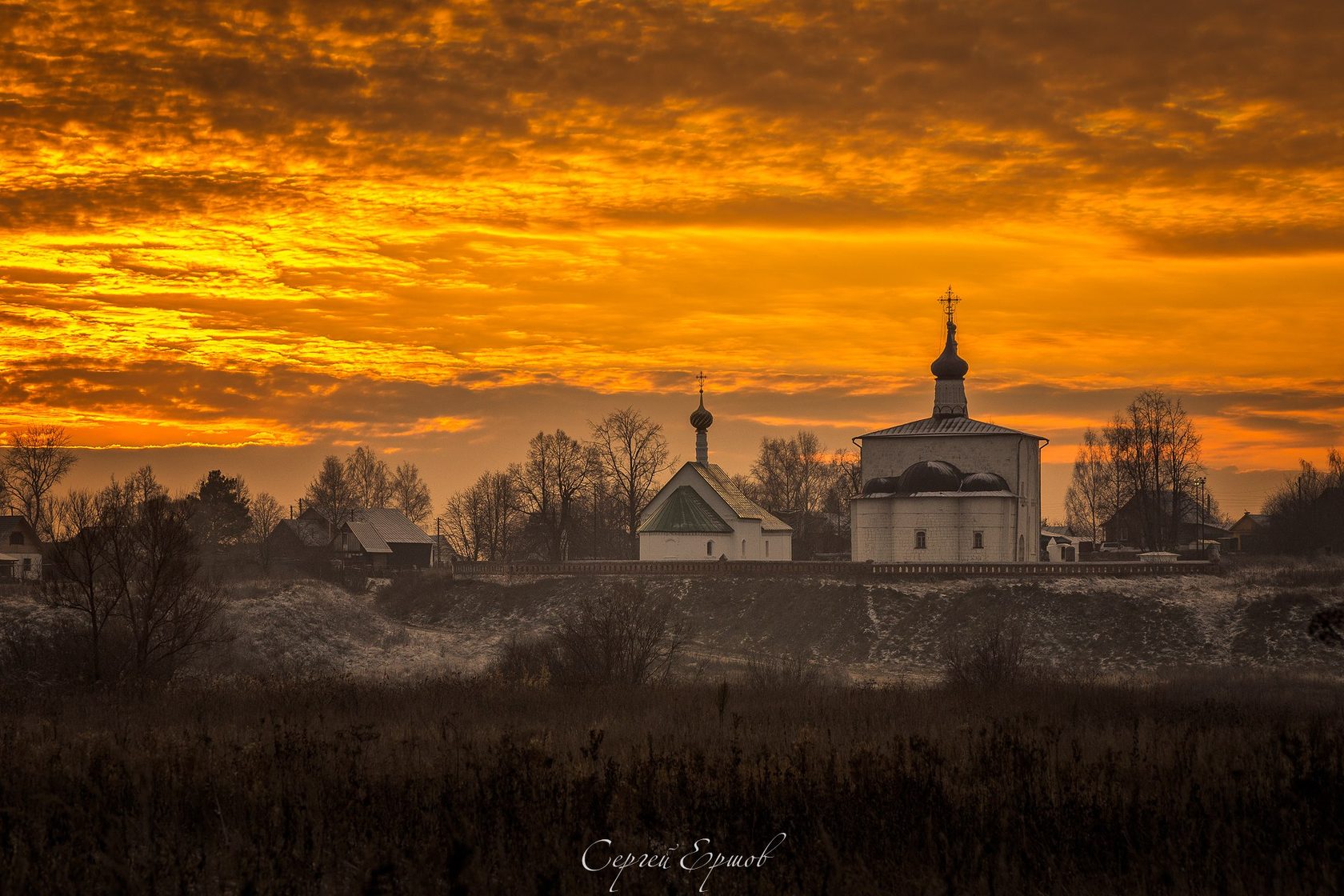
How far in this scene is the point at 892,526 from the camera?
6191 cm

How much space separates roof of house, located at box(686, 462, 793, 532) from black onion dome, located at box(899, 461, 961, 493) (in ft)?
29.9

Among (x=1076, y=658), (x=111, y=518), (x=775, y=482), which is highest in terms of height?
(x=775, y=482)

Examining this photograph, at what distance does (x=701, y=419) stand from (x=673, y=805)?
202ft

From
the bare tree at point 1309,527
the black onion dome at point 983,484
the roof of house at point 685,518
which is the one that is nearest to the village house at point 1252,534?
the bare tree at point 1309,527

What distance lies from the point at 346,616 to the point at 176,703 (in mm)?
30625

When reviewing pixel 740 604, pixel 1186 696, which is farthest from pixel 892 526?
pixel 1186 696

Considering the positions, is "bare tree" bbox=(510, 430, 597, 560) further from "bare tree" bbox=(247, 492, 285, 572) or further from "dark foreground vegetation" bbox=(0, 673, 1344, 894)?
"dark foreground vegetation" bbox=(0, 673, 1344, 894)

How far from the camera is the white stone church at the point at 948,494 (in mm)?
60688

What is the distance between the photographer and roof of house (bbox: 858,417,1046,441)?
64562 mm

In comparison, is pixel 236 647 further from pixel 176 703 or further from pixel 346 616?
pixel 176 703

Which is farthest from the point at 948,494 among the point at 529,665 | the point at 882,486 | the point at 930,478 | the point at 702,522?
the point at 529,665

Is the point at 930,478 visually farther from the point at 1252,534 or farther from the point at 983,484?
the point at 1252,534

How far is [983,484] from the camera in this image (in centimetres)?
6122

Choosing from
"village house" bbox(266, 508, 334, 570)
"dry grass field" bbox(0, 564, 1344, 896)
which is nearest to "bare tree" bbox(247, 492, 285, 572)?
"village house" bbox(266, 508, 334, 570)
